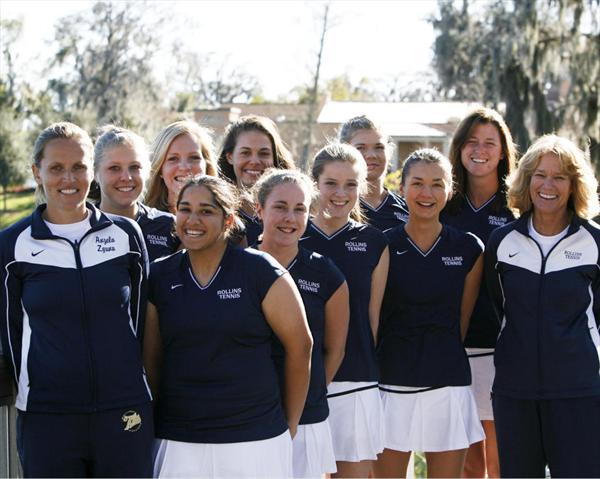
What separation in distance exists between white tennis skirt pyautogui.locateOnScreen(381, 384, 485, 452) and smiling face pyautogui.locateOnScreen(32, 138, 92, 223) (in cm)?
197

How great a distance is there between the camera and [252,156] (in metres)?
5.69

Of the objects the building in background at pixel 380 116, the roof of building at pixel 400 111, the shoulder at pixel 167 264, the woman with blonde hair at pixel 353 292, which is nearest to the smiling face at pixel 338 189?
the woman with blonde hair at pixel 353 292

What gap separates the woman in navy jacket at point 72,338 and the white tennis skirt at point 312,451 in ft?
2.51

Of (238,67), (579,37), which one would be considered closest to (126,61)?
(238,67)

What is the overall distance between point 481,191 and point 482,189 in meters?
0.01

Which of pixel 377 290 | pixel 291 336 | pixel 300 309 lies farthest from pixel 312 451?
pixel 377 290

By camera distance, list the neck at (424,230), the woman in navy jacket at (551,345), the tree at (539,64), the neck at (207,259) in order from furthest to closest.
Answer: the tree at (539,64) → the neck at (424,230) → the woman in navy jacket at (551,345) → the neck at (207,259)

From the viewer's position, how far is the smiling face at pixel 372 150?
5.75m

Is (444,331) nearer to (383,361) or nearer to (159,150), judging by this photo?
(383,361)

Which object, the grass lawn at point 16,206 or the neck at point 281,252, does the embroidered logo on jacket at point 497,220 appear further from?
the grass lawn at point 16,206

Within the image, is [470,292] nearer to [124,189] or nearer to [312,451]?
[312,451]

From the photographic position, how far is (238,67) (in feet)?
152

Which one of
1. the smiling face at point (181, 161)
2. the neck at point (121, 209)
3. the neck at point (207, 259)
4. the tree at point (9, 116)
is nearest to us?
the neck at point (207, 259)

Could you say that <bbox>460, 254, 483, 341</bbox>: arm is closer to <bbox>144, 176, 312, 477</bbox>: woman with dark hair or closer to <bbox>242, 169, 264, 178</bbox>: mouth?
<bbox>144, 176, 312, 477</bbox>: woman with dark hair
